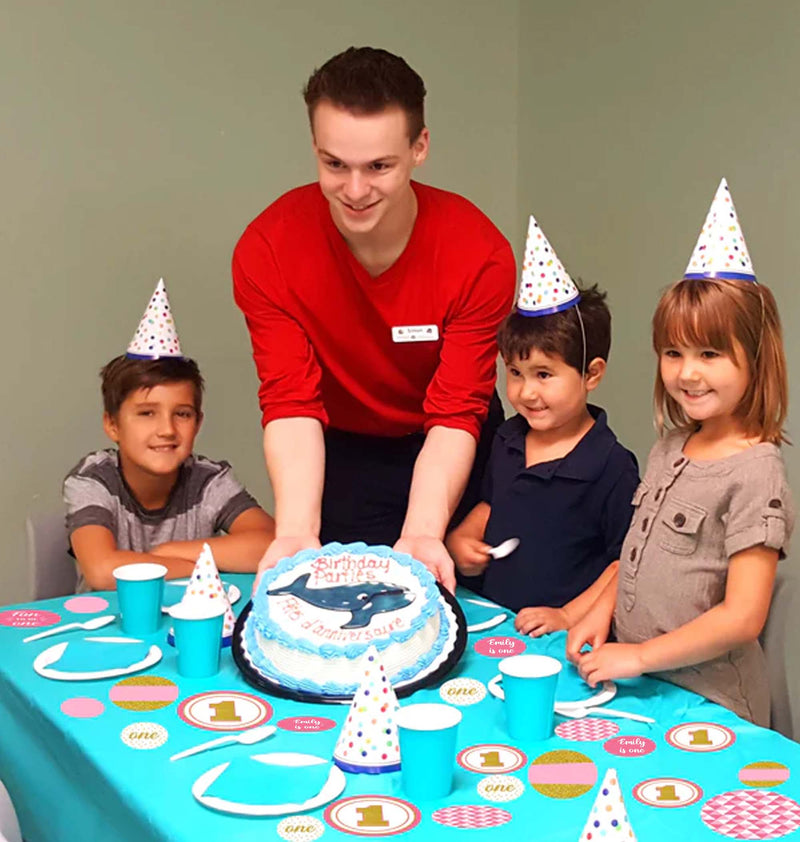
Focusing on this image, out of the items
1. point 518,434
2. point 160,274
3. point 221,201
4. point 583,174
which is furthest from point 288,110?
point 518,434

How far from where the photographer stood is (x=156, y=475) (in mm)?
2441

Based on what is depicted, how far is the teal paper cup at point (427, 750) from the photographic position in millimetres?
1195

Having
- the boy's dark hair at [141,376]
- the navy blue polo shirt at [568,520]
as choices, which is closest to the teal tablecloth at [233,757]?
the navy blue polo shirt at [568,520]

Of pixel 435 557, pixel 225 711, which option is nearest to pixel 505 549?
pixel 435 557

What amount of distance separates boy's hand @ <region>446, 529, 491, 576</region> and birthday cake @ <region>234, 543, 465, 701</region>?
0.37 m

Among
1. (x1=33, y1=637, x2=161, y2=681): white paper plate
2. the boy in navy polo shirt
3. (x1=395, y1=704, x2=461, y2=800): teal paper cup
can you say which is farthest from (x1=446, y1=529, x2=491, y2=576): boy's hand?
(x1=395, y1=704, x2=461, y2=800): teal paper cup

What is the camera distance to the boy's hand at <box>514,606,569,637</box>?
1736mm

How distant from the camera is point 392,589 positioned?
62.2 inches

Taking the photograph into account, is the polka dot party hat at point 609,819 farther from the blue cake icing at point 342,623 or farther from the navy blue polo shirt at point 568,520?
the navy blue polo shirt at point 568,520

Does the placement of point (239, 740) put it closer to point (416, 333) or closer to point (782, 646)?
point (782, 646)

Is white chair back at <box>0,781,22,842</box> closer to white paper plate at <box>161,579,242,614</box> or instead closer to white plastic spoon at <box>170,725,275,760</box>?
white plastic spoon at <box>170,725,275,760</box>

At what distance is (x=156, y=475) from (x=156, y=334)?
0.97ft

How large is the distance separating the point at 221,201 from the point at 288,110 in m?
0.34

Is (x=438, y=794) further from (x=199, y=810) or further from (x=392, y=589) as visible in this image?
(x=392, y=589)
